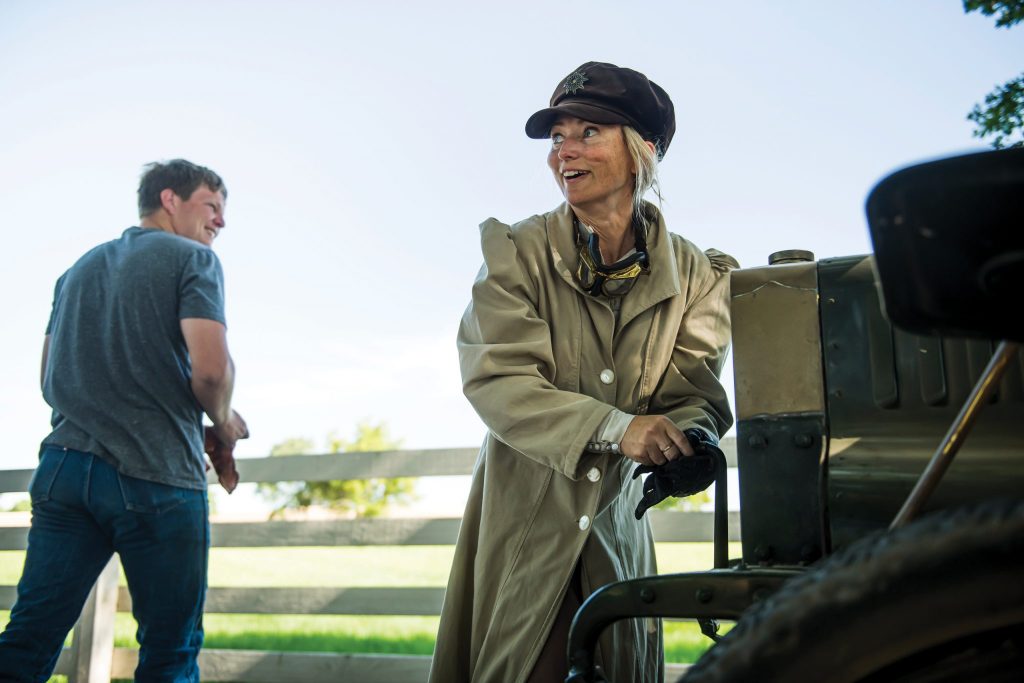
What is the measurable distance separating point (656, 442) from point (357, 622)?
4143 millimetres

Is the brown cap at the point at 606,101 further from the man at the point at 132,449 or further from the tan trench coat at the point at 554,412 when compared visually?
the man at the point at 132,449

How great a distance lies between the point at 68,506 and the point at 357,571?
5.20 m

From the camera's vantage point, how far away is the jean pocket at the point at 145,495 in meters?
2.41

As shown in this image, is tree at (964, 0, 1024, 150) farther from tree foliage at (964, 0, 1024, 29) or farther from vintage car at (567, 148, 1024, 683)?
vintage car at (567, 148, 1024, 683)

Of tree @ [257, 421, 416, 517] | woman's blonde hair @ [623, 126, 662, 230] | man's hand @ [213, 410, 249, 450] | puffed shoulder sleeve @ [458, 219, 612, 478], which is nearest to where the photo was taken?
puffed shoulder sleeve @ [458, 219, 612, 478]

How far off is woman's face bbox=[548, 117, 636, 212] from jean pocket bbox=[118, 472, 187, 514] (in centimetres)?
130

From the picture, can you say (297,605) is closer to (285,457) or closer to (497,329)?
(285,457)

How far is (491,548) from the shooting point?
6.14ft

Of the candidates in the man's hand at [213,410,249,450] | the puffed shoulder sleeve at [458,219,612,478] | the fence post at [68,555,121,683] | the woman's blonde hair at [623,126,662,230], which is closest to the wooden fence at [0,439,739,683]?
the fence post at [68,555,121,683]

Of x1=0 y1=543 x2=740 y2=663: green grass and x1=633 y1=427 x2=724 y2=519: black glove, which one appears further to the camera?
x1=0 y1=543 x2=740 y2=663: green grass

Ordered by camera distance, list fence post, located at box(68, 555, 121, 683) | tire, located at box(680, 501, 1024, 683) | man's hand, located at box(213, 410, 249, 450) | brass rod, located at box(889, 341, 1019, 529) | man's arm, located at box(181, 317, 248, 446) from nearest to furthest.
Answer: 1. tire, located at box(680, 501, 1024, 683)
2. brass rod, located at box(889, 341, 1019, 529)
3. man's arm, located at box(181, 317, 248, 446)
4. man's hand, located at box(213, 410, 249, 450)
5. fence post, located at box(68, 555, 121, 683)

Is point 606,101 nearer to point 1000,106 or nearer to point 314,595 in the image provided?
point 1000,106

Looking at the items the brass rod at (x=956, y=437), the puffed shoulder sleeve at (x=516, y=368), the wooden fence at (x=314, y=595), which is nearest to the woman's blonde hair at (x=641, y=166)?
the puffed shoulder sleeve at (x=516, y=368)

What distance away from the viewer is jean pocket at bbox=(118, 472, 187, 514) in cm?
241
